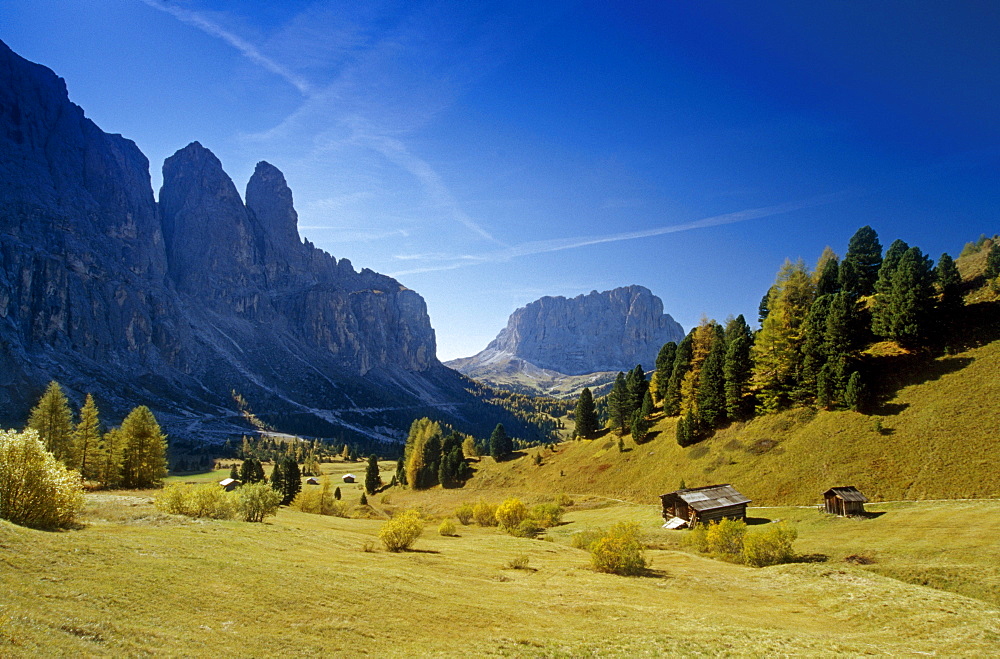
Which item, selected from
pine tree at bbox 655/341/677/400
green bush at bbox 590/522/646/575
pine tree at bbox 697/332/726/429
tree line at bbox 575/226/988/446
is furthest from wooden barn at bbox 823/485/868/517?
pine tree at bbox 655/341/677/400

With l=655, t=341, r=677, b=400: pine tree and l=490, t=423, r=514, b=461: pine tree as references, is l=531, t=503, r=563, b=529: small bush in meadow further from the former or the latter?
l=490, t=423, r=514, b=461: pine tree

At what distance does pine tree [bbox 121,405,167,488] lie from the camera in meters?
60.3

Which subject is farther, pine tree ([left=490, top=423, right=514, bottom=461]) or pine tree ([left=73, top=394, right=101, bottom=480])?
pine tree ([left=490, top=423, right=514, bottom=461])

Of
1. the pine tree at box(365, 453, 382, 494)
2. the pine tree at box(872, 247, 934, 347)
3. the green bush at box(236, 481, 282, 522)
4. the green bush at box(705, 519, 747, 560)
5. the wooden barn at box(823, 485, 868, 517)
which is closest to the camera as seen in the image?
the green bush at box(705, 519, 747, 560)

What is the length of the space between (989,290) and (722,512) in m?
53.2

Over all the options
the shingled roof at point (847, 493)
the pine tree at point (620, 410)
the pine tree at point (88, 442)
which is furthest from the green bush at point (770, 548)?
the pine tree at point (88, 442)

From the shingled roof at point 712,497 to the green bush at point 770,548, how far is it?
37.8ft

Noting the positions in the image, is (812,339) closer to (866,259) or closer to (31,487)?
(866,259)

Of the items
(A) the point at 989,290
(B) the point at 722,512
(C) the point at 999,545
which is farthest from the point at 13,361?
(A) the point at 989,290

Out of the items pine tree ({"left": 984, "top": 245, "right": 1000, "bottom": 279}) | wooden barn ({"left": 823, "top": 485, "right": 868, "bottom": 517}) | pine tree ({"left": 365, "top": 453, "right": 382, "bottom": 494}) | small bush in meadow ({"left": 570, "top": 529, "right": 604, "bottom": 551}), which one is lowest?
pine tree ({"left": 365, "top": 453, "right": 382, "bottom": 494})

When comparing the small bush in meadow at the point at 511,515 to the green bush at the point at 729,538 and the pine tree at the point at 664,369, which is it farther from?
the pine tree at the point at 664,369

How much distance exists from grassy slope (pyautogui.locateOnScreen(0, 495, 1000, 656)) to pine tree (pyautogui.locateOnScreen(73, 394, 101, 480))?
116 ft

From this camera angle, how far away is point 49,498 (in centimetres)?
2569

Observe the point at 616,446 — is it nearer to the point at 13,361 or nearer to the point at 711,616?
the point at 711,616
